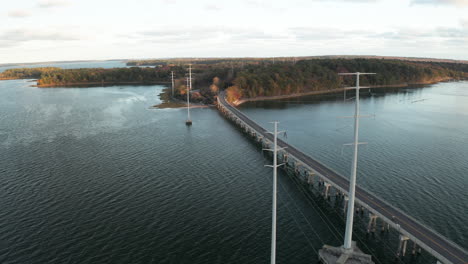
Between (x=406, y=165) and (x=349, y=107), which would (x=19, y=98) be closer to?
Result: (x=349, y=107)

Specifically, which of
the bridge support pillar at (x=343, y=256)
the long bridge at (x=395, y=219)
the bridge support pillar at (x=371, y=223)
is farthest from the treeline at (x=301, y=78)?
the bridge support pillar at (x=343, y=256)

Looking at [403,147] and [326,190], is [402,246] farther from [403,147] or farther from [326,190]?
[403,147]

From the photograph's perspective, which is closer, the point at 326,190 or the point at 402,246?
the point at 402,246

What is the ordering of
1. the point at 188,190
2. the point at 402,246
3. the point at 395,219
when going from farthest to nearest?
the point at 188,190 < the point at 395,219 < the point at 402,246

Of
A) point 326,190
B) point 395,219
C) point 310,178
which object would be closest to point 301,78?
point 310,178

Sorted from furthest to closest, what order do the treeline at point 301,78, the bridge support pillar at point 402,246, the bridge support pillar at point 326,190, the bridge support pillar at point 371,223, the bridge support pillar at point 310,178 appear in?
the treeline at point 301,78
the bridge support pillar at point 310,178
the bridge support pillar at point 326,190
the bridge support pillar at point 371,223
the bridge support pillar at point 402,246

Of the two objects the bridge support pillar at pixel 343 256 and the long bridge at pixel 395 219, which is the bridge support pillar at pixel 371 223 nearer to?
the long bridge at pixel 395 219

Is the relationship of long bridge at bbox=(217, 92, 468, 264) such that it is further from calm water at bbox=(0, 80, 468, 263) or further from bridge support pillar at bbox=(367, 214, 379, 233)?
calm water at bbox=(0, 80, 468, 263)

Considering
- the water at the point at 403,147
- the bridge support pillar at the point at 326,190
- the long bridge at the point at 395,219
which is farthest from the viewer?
the bridge support pillar at the point at 326,190

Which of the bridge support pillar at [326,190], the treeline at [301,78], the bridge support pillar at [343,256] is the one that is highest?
the treeline at [301,78]
